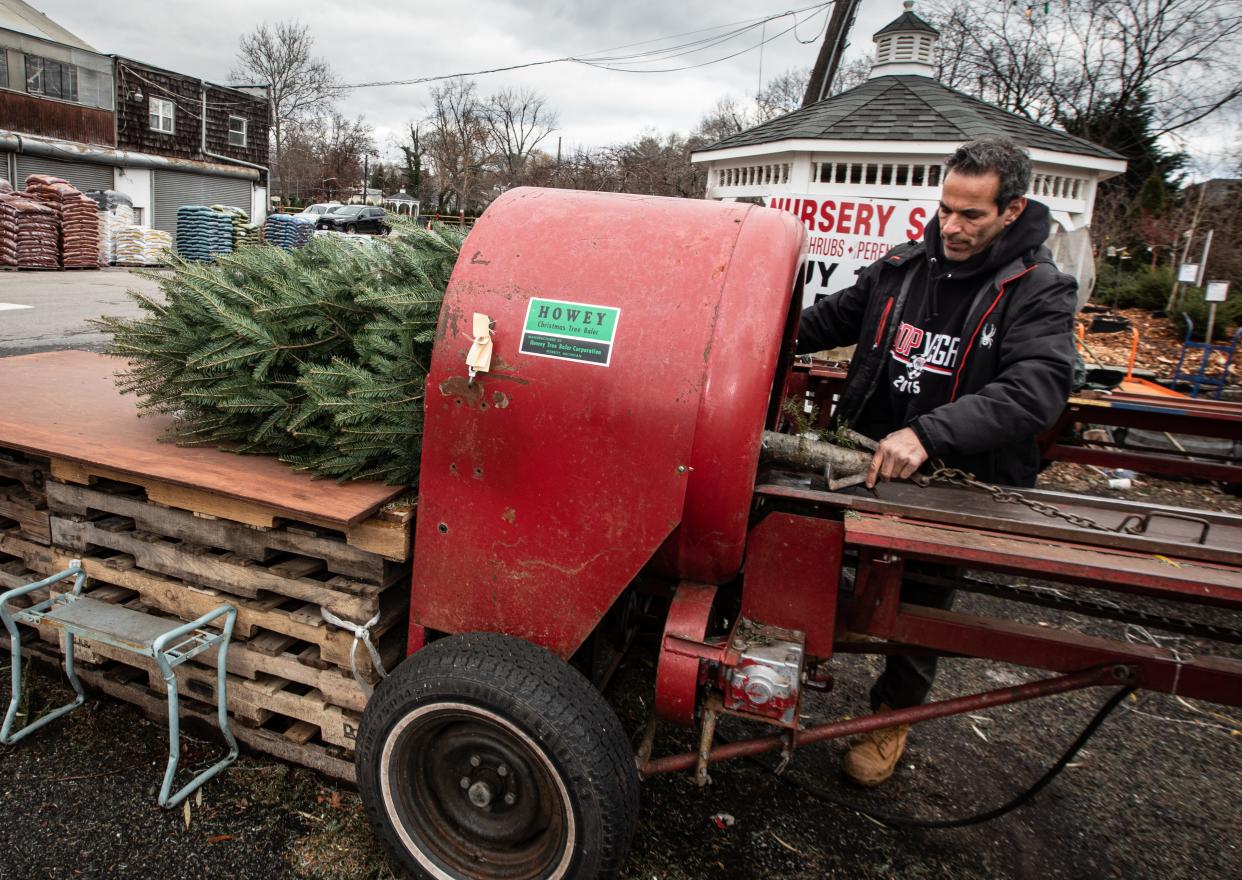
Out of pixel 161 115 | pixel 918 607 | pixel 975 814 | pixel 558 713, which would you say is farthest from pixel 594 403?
pixel 161 115

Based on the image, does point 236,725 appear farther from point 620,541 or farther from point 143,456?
point 620,541

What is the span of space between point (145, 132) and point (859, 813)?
31368 millimetres

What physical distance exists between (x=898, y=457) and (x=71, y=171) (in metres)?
27.8

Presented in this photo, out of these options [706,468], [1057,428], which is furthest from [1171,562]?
[1057,428]

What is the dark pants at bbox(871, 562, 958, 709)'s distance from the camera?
2.66 meters

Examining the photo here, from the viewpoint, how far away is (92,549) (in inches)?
115

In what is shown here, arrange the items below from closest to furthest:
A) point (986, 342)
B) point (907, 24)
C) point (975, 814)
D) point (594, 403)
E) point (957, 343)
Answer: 1. point (594, 403)
2. point (986, 342)
3. point (957, 343)
4. point (975, 814)
5. point (907, 24)

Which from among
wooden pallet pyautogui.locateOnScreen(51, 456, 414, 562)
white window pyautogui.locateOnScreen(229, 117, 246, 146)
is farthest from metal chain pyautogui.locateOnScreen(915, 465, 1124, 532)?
white window pyautogui.locateOnScreen(229, 117, 246, 146)

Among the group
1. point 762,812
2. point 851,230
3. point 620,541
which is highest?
point 851,230

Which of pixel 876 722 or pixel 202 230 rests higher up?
pixel 202 230

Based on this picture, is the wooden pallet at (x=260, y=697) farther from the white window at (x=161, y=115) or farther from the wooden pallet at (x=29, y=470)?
the white window at (x=161, y=115)

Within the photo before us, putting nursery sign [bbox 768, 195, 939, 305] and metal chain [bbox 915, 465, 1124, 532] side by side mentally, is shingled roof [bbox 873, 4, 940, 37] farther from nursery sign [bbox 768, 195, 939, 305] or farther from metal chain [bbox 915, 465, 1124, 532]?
metal chain [bbox 915, 465, 1124, 532]

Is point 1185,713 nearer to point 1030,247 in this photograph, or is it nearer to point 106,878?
point 1030,247

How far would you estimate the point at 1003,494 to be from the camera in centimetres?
220
